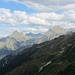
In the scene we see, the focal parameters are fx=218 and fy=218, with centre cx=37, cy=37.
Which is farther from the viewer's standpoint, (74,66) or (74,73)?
(74,66)

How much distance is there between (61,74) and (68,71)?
8150mm

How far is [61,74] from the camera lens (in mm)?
191625

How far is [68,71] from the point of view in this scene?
187 m

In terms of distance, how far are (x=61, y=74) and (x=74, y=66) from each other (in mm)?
13417

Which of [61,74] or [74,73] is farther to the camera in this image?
[61,74]

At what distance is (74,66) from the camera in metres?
191

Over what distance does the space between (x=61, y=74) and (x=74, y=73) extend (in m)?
18.0

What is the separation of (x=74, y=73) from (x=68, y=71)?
10800 mm

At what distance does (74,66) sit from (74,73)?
51.0 ft

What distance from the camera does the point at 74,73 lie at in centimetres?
17638

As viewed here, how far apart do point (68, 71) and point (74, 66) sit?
8.37 metres
